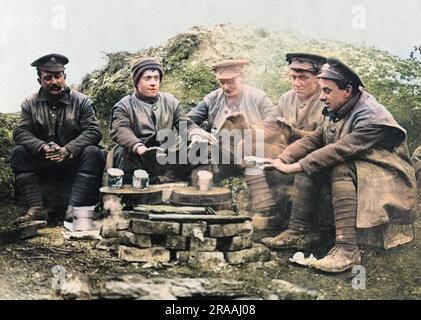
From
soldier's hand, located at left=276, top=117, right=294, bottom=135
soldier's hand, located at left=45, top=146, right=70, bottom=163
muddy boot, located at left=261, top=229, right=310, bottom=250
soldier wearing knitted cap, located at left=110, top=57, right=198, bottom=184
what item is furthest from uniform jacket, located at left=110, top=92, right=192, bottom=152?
muddy boot, located at left=261, top=229, right=310, bottom=250

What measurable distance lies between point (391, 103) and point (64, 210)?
446cm

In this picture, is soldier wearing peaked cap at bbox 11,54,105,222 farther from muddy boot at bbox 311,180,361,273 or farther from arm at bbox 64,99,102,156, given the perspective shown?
muddy boot at bbox 311,180,361,273

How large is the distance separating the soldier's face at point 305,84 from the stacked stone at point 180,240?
1835 mm

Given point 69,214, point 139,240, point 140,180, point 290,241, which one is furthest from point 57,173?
point 290,241

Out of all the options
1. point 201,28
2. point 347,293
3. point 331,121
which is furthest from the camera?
point 201,28

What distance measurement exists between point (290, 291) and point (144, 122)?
2.73 m

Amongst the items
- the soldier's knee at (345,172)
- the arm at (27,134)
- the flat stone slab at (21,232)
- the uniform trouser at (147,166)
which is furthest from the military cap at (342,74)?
the flat stone slab at (21,232)

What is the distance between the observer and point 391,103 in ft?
29.8

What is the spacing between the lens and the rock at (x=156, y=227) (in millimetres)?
7770

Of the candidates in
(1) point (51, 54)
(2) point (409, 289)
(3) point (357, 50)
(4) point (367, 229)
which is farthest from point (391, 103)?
(1) point (51, 54)

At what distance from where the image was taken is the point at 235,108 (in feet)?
28.5

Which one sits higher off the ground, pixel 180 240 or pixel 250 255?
pixel 180 240

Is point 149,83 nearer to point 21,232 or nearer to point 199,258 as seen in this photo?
point 199,258

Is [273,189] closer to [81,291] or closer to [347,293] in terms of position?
[347,293]
